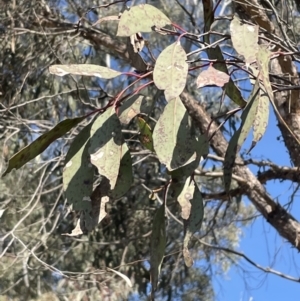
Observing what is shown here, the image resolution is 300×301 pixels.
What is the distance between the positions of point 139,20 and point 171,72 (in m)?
0.20

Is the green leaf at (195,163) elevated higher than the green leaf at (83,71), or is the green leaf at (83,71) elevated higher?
the green leaf at (83,71)

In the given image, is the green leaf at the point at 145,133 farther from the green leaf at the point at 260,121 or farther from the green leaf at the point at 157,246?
the green leaf at the point at 260,121

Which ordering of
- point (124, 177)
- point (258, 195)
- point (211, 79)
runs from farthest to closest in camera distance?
point (258, 195), point (124, 177), point (211, 79)

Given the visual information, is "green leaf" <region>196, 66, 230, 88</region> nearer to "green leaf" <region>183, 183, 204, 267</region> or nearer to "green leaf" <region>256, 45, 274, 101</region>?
"green leaf" <region>256, 45, 274, 101</region>

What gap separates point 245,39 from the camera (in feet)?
4.37

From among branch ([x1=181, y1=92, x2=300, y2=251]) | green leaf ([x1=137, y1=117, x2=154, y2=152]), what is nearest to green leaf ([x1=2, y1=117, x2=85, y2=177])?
green leaf ([x1=137, y1=117, x2=154, y2=152])

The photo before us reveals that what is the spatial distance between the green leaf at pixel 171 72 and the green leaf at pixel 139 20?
110mm

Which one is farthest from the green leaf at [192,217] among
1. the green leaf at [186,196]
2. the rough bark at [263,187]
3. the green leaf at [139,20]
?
the rough bark at [263,187]

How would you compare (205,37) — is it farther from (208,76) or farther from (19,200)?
(19,200)

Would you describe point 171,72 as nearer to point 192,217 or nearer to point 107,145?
point 107,145

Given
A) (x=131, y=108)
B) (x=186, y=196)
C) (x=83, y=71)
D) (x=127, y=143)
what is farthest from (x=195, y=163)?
(x=127, y=143)

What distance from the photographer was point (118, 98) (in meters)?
1.43

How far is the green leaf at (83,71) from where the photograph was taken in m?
1.39

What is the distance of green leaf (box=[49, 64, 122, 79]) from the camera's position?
1.39 m
